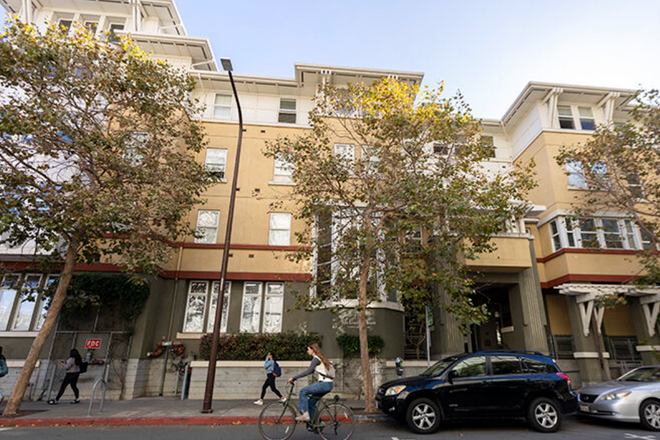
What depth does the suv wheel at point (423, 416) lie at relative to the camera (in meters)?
8.35

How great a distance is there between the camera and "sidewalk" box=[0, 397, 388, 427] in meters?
9.26

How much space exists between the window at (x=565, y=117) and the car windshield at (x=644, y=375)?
1338 cm

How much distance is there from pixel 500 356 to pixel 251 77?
16.1 meters

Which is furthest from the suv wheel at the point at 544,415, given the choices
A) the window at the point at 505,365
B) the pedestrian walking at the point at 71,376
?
the pedestrian walking at the point at 71,376

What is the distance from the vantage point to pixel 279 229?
1653cm

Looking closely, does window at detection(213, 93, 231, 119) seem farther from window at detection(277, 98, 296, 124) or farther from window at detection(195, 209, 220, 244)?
window at detection(195, 209, 220, 244)

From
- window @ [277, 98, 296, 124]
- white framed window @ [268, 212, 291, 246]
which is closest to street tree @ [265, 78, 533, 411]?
white framed window @ [268, 212, 291, 246]

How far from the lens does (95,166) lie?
11.6 m

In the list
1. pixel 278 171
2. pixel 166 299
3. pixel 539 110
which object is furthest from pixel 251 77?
pixel 539 110

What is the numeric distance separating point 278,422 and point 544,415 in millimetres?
6132

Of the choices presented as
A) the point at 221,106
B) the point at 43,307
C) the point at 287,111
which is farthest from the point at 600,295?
the point at 43,307

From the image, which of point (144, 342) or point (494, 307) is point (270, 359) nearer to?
point (144, 342)

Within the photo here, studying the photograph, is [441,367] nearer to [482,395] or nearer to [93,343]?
[482,395]

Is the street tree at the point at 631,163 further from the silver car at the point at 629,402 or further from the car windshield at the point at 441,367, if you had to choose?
the car windshield at the point at 441,367
